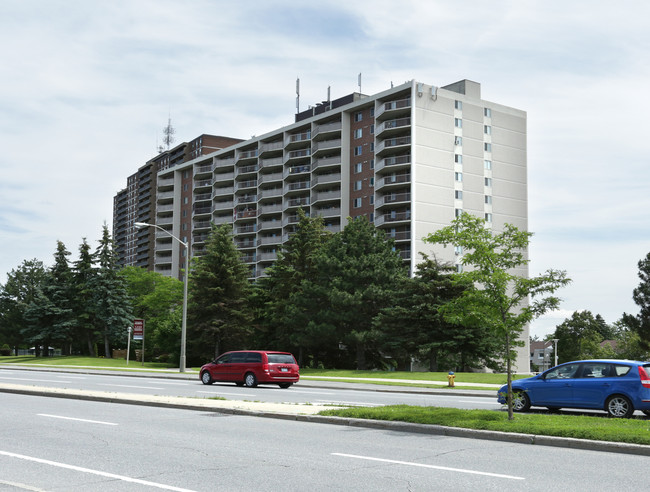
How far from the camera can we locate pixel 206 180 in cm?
11150

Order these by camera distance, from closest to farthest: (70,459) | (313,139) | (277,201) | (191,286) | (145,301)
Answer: (70,459)
(191,286)
(145,301)
(313,139)
(277,201)

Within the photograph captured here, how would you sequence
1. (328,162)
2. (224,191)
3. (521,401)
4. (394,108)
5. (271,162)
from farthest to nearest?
(224,191), (271,162), (328,162), (394,108), (521,401)

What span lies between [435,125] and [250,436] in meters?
73.4

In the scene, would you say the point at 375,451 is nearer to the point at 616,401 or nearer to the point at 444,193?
the point at 616,401

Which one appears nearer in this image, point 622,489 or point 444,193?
point 622,489

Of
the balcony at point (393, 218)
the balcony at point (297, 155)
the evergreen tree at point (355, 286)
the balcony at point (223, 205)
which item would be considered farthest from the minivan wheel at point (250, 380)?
the balcony at point (223, 205)

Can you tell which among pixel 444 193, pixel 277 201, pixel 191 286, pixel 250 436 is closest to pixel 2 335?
pixel 277 201

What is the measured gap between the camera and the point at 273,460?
30.1 feet

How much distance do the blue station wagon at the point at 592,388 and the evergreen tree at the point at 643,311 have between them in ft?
218

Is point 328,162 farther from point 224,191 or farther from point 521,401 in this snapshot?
point 521,401

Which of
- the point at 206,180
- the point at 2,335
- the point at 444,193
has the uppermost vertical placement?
the point at 206,180

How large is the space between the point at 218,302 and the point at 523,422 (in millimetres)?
46625

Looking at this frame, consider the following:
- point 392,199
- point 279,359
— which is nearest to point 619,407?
point 279,359

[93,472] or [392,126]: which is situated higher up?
[392,126]
